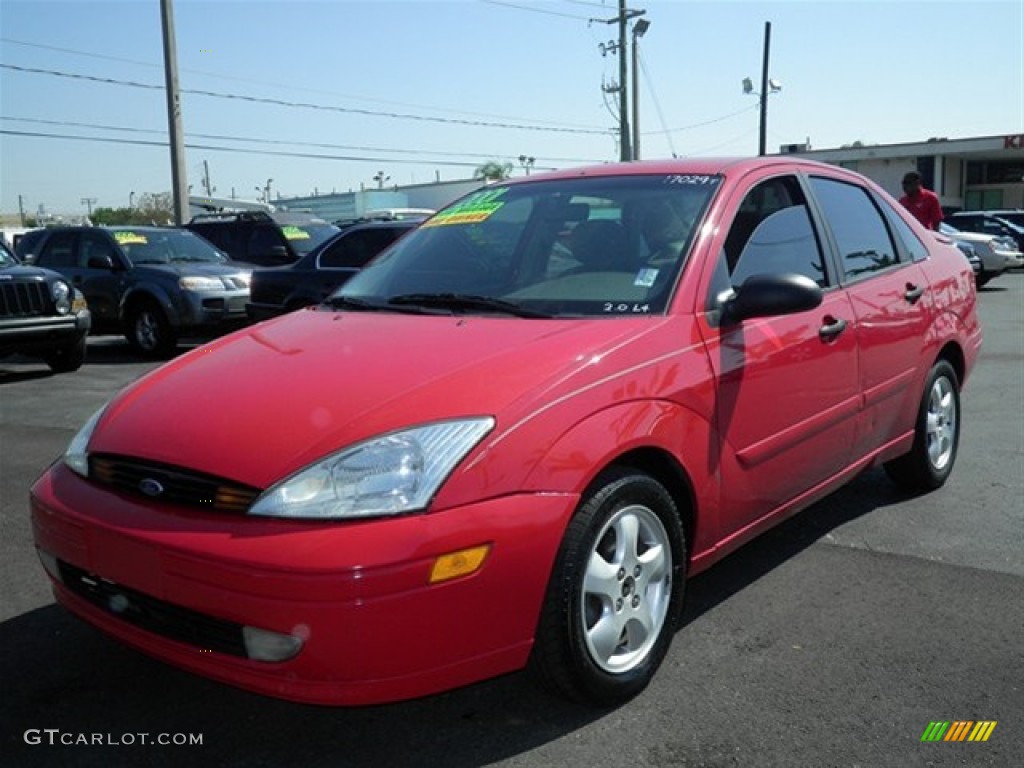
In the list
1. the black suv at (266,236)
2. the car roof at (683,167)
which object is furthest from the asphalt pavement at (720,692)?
the black suv at (266,236)

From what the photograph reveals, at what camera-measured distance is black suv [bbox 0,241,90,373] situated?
9102 millimetres

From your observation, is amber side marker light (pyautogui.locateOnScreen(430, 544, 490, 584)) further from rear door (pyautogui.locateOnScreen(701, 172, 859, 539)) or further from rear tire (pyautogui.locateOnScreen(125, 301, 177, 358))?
rear tire (pyautogui.locateOnScreen(125, 301, 177, 358))

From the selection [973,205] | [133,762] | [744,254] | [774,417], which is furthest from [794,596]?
[973,205]

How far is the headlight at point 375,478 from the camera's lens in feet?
7.48

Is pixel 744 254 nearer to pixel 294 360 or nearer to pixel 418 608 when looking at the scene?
pixel 294 360

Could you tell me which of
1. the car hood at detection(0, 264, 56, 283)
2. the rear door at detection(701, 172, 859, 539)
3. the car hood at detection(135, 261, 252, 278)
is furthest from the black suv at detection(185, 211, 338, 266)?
the rear door at detection(701, 172, 859, 539)

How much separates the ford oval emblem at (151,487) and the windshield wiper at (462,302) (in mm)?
1213

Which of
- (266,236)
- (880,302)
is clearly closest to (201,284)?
(266,236)

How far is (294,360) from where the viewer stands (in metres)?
2.93

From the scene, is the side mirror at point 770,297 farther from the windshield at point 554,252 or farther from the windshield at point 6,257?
the windshield at point 6,257

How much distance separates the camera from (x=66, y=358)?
32.4 feet

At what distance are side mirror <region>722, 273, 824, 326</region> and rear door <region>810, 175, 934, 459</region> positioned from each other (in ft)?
2.73

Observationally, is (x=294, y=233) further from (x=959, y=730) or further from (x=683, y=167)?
(x=959, y=730)

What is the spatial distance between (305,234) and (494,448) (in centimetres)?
1249
